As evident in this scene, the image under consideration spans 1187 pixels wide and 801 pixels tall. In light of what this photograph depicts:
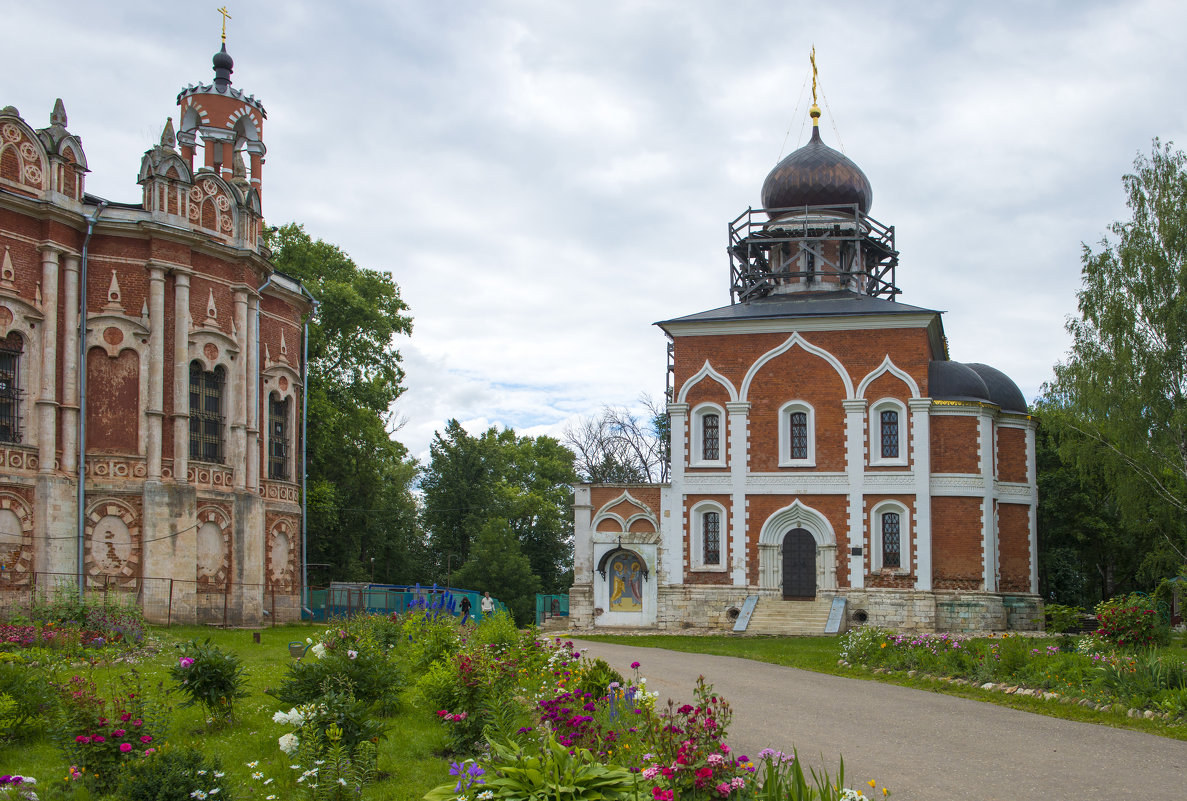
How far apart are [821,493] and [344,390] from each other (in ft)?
53.5

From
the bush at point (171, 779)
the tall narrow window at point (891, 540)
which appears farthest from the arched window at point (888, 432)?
the bush at point (171, 779)

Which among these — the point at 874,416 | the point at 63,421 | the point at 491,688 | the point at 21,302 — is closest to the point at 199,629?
the point at 63,421

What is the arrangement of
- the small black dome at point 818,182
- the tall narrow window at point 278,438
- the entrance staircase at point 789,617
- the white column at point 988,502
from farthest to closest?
the small black dome at point 818,182 < the white column at point 988,502 < the entrance staircase at point 789,617 < the tall narrow window at point 278,438

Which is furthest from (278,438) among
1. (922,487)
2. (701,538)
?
(922,487)

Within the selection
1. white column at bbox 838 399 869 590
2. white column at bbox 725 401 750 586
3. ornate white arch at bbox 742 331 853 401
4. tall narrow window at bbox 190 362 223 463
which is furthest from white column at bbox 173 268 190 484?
white column at bbox 838 399 869 590

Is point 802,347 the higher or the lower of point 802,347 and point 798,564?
the higher

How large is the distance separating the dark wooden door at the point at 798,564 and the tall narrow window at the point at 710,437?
3.13 m

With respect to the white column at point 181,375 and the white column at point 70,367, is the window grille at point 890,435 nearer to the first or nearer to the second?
the white column at point 181,375

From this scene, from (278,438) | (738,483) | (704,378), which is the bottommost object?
(738,483)

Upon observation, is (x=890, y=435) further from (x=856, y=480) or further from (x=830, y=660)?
(x=830, y=660)

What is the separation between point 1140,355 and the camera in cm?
2634

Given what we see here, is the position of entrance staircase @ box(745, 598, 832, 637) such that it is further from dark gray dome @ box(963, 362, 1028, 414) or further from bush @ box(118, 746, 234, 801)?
bush @ box(118, 746, 234, 801)

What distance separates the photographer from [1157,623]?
52.4 ft

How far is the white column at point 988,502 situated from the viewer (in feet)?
97.1
